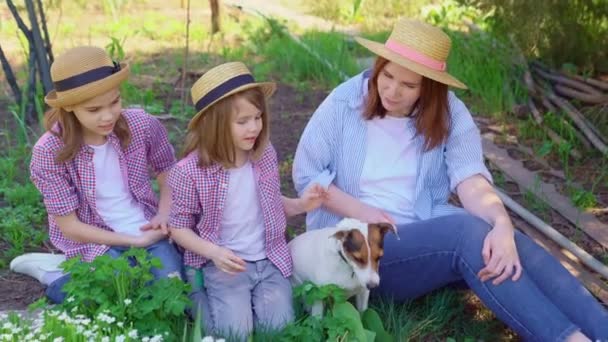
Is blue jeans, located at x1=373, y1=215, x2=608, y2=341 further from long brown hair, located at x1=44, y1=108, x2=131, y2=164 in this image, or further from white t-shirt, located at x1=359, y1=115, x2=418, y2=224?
long brown hair, located at x1=44, y1=108, x2=131, y2=164

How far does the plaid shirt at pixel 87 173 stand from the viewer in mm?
3234

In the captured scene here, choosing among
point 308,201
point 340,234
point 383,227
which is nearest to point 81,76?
point 308,201

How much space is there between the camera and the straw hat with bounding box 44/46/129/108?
3111mm

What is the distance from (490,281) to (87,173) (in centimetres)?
164

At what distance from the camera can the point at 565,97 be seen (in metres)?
5.72

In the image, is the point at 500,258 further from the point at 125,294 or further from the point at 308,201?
the point at 125,294

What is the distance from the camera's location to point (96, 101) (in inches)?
124

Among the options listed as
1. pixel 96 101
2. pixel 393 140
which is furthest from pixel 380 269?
pixel 96 101

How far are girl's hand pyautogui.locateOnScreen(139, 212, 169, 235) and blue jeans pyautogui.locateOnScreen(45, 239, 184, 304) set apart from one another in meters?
0.07

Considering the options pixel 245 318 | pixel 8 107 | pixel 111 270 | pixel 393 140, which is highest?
pixel 393 140

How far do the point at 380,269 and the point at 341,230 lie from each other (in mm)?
436

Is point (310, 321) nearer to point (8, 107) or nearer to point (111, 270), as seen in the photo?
point (111, 270)

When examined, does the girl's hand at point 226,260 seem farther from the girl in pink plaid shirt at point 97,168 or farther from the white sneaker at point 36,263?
the white sneaker at point 36,263

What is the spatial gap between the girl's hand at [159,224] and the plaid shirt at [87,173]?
3.9 inches
